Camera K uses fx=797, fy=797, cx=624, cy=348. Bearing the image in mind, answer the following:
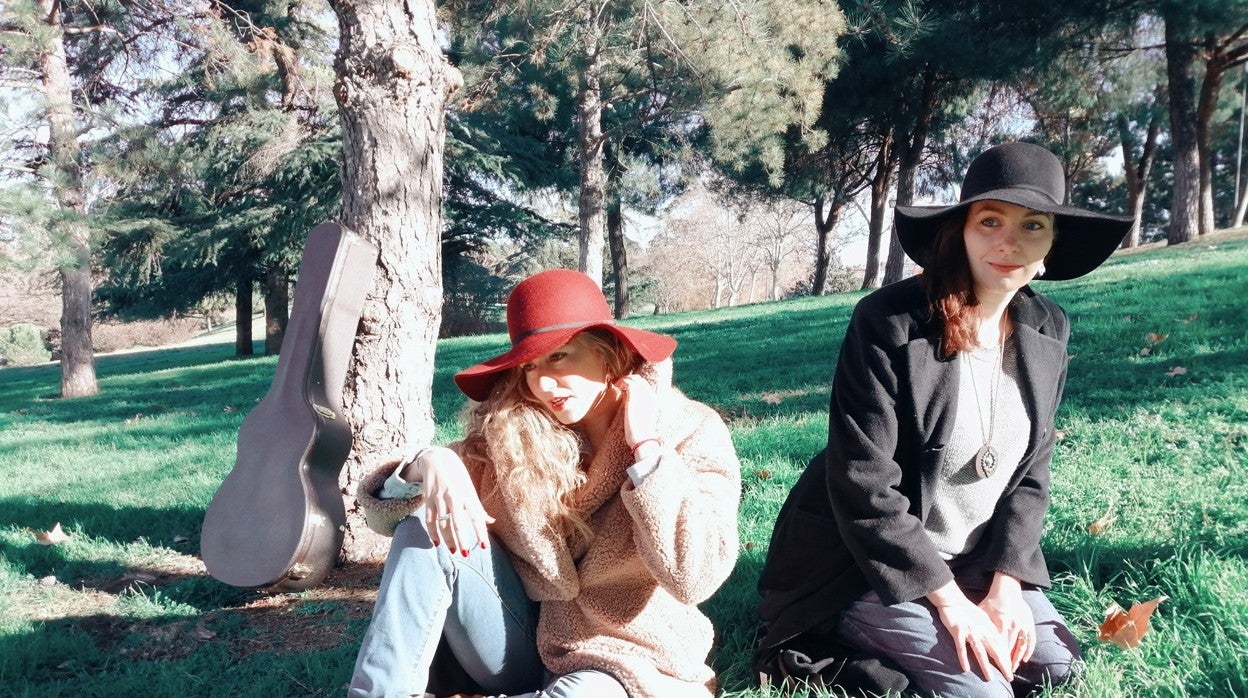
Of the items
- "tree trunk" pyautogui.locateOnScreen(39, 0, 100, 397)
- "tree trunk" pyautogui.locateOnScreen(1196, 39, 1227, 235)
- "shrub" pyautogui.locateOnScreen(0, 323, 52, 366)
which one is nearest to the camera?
"tree trunk" pyautogui.locateOnScreen(39, 0, 100, 397)

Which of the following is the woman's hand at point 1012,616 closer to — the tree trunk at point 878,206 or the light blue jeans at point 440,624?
the light blue jeans at point 440,624

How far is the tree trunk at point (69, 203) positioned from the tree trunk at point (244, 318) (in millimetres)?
7153

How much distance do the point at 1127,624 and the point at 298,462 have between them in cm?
261

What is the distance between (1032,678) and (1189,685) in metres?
0.35

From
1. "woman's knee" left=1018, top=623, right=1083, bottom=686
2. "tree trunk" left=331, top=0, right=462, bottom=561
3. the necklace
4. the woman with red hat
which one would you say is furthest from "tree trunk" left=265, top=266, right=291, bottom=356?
"woman's knee" left=1018, top=623, right=1083, bottom=686

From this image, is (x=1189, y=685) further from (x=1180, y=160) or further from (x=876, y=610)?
(x=1180, y=160)

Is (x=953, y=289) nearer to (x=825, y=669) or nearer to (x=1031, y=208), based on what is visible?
(x=1031, y=208)

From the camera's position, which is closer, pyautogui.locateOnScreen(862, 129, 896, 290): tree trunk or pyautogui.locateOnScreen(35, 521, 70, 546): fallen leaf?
pyautogui.locateOnScreen(35, 521, 70, 546): fallen leaf

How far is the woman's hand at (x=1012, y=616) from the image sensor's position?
1887 millimetres

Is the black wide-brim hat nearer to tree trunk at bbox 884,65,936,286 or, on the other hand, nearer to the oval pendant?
the oval pendant

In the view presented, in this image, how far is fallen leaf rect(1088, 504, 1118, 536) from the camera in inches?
111

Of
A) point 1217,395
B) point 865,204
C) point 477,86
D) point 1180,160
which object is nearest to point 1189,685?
point 1217,395

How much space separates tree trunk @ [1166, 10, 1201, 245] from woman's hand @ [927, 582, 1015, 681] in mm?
16330

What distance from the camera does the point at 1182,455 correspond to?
11.7 ft
